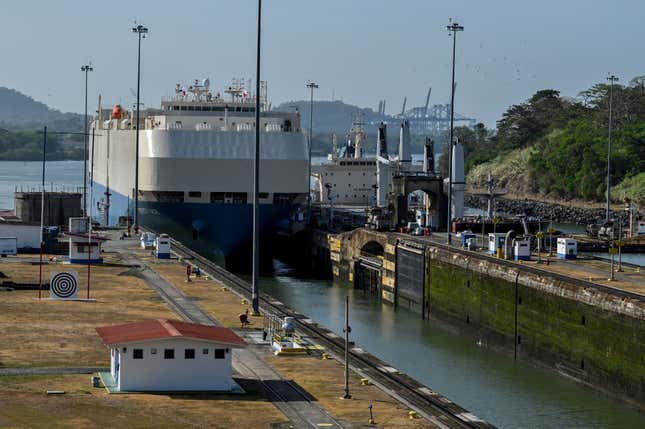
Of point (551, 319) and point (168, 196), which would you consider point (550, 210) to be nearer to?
point (168, 196)

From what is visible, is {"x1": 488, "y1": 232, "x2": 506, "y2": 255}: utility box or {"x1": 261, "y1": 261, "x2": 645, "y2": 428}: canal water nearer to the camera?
{"x1": 261, "y1": 261, "x2": 645, "y2": 428}: canal water

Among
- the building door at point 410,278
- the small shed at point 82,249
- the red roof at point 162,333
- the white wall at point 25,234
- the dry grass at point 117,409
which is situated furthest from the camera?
the white wall at point 25,234

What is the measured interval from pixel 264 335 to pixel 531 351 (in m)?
14.0

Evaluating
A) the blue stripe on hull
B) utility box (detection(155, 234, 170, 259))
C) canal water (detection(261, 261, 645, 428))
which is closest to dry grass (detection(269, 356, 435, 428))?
canal water (detection(261, 261, 645, 428))

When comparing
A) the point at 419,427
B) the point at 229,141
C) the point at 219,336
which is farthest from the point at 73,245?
the point at 419,427

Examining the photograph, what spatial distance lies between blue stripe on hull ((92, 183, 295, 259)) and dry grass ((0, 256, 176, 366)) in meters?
22.7

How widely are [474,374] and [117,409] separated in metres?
23.1

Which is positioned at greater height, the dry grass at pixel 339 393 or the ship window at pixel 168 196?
the ship window at pixel 168 196

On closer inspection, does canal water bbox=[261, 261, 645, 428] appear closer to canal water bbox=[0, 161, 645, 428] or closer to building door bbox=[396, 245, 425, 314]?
canal water bbox=[0, 161, 645, 428]

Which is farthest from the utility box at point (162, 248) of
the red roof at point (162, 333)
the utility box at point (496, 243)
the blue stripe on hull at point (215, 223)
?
the red roof at point (162, 333)

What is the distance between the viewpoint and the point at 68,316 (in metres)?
52.5

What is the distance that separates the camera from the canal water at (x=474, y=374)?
46.7 m

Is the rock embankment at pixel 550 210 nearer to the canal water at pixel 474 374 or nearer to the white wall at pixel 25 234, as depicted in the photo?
the white wall at pixel 25 234

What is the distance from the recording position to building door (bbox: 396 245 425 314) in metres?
75.4
